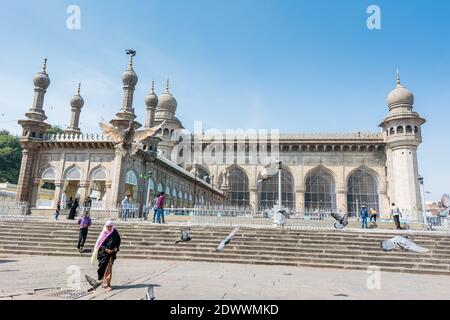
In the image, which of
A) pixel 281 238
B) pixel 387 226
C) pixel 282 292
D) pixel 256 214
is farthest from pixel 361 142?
pixel 282 292

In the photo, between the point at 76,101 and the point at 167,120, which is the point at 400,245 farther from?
the point at 167,120

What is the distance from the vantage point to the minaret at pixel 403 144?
99.5ft

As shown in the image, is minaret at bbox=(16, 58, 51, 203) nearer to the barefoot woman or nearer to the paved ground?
the paved ground

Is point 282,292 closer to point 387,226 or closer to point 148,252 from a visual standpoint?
point 148,252

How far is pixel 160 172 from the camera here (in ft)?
79.3

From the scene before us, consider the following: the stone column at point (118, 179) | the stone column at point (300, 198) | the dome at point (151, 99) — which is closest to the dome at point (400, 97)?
the stone column at point (300, 198)

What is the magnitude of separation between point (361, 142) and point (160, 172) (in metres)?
25.4

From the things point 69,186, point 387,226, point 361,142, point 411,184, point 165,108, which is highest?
point 165,108

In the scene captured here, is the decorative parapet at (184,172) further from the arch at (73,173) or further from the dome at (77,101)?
the dome at (77,101)

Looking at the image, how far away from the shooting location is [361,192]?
3741cm

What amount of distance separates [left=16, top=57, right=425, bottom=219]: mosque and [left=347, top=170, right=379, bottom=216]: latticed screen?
11 cm

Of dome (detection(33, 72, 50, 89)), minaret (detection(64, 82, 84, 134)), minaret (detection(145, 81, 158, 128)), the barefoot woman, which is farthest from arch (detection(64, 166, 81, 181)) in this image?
the barefoot woman

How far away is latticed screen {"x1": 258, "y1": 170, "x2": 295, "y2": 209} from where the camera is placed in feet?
127

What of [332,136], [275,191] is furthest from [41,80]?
[332,136]
